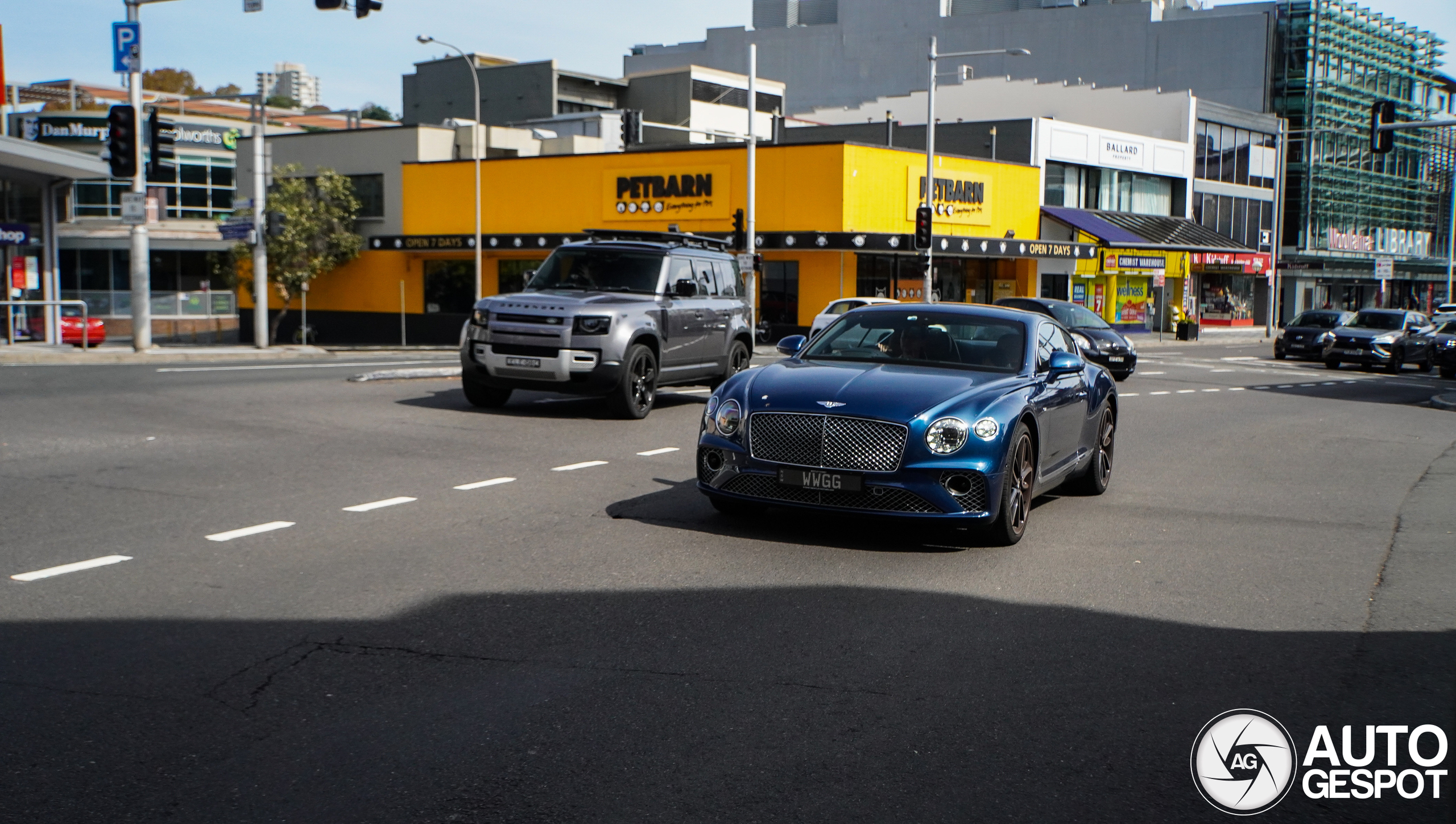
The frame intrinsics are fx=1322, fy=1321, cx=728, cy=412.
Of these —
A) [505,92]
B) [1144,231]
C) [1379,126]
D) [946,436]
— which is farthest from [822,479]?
[505,92]

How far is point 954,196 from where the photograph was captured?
1786 inches

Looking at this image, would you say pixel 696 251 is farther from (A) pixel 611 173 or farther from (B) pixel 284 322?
(B) pixel 284 322

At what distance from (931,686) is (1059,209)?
48462 mm

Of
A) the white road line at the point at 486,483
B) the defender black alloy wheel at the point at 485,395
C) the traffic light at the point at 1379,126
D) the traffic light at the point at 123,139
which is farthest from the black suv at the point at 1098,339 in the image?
the traffic light at the point at 123,139

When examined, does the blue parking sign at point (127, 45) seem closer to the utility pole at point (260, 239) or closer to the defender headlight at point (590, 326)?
the utility pole at point (260, 239)

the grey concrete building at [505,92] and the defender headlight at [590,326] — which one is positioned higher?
the grey concrete building at [505,92]

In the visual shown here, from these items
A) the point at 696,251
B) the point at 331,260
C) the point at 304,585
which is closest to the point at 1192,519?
the point at 304,585

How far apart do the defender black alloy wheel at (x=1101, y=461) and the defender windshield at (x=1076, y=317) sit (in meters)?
15.7

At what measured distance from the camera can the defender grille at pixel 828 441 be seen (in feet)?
26.1

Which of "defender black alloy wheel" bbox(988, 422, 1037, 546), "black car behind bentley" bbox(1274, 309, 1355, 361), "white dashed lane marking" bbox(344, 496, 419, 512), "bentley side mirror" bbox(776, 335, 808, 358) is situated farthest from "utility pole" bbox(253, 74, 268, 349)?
"black car behind bentley" bbox(1274, 309, 1355, 361)

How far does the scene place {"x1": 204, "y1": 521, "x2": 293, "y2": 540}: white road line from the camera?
8086 mm

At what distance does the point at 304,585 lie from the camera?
6.88m

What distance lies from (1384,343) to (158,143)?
2920 centimetres

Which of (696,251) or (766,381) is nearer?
(766,381)
